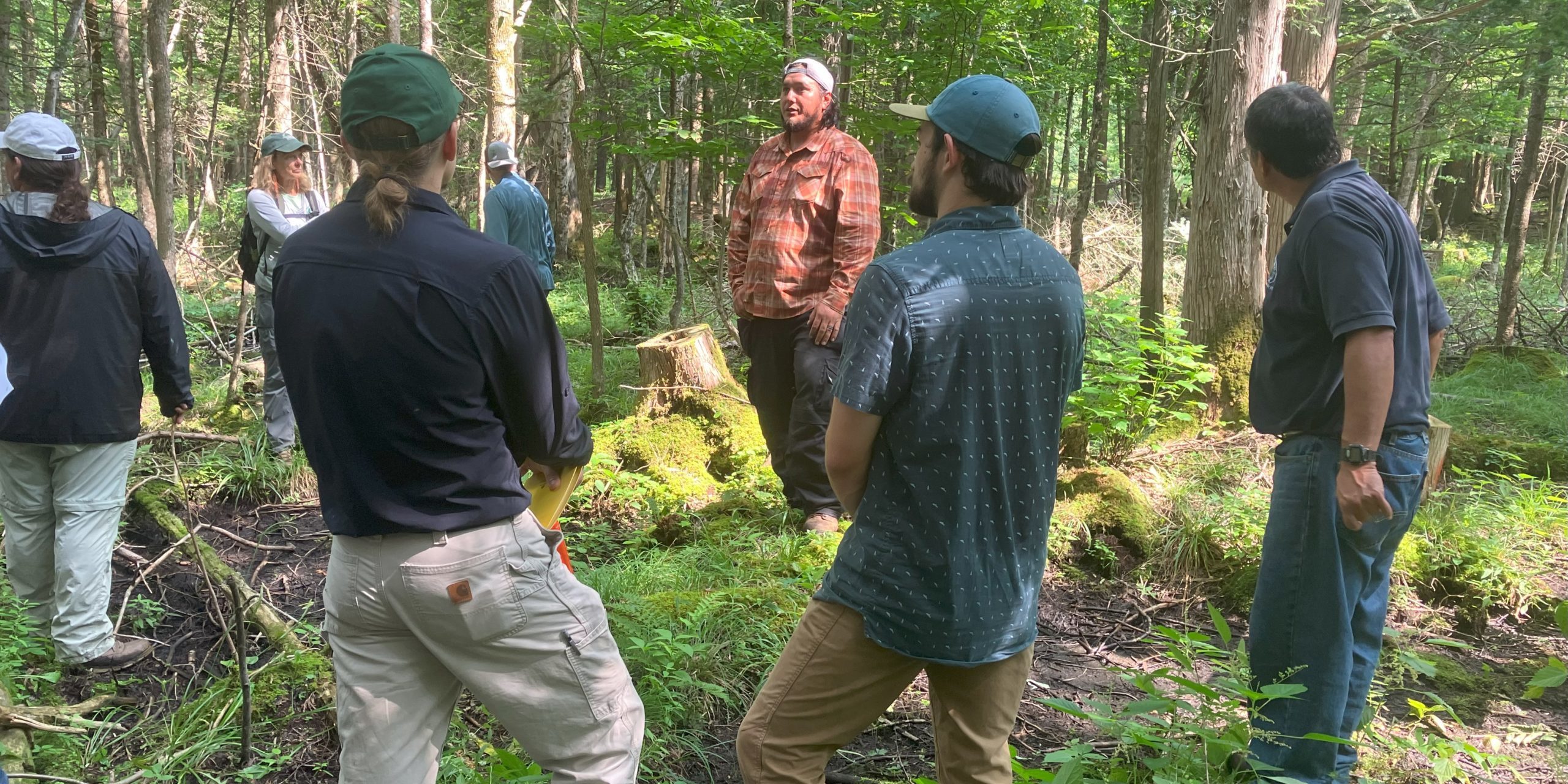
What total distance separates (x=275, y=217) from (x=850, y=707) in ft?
17.3

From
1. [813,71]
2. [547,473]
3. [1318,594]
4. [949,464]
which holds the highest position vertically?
[813,71]

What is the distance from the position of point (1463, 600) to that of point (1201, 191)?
307cm

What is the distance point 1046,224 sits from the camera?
16156 mm

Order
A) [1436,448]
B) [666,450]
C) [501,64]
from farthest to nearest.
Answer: [501,64]
[666,450]
[1436,448]

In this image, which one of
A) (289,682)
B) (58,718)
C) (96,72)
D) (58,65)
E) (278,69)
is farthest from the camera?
(96,72)

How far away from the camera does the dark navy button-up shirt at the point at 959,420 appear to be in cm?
199

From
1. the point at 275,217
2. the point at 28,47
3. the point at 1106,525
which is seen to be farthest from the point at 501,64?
the point at 28,47

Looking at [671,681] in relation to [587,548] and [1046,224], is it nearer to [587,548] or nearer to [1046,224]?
[587,548]

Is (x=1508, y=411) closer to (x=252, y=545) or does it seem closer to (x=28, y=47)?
(x=252, y=545)

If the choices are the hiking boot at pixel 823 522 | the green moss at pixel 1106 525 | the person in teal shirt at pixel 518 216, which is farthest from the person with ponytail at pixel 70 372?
the green moss at pixel 1106 525

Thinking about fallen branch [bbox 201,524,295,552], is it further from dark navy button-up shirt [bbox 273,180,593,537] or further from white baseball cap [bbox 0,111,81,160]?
dark navy button-up shirt [bbox 273,180,593,537]

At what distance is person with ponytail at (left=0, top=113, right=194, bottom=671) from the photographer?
12.1 ft

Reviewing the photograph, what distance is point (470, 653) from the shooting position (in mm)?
1981

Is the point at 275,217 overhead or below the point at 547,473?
overhead
